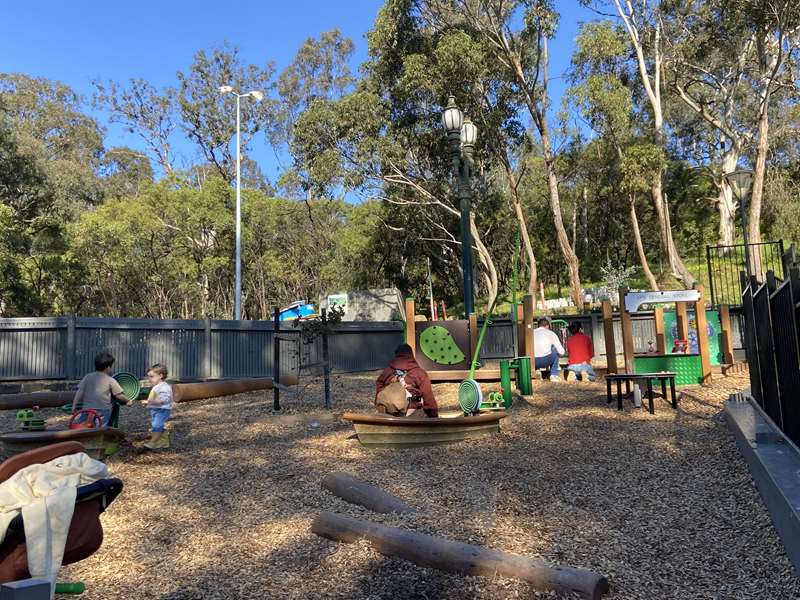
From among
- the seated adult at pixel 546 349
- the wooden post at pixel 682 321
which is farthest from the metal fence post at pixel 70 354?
the wooden post at pixel 682 321

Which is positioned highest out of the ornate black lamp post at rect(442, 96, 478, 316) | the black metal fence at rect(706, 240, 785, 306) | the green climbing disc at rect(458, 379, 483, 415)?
the ornate black lamp post at rect(442, 96, 478, 316)

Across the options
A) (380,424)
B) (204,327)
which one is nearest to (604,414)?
(380,424)

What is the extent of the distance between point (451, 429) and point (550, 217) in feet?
109

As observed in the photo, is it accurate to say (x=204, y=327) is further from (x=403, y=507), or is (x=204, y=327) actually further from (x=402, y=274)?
(x=402, y=274)

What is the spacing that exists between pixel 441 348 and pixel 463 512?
6685 mm

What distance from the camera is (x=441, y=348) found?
11.6m

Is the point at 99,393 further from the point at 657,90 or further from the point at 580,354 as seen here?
the point at 657,90

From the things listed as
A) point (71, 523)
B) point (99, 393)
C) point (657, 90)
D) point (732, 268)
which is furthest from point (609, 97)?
point (71, 523)

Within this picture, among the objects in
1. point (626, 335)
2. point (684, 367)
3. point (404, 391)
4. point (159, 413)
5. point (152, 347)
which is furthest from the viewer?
point (152, 347)

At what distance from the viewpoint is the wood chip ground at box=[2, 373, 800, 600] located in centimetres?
383

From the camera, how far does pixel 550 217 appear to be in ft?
127

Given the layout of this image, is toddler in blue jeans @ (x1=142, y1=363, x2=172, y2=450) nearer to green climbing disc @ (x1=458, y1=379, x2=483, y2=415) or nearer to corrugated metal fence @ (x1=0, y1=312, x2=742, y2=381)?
green climbing disc @ (x1=458, y1=379, x2=483, y2=415)

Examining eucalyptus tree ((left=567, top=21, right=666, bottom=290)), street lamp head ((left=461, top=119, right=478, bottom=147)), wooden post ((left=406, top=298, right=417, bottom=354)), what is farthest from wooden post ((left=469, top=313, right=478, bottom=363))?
eucalyptus tree ((left=567, top=21, right=666, bottom=290))

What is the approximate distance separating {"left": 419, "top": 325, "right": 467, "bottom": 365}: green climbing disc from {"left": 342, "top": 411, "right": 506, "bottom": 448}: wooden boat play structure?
4392mm
